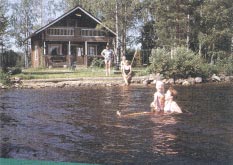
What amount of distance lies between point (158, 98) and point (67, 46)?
3093 millimetres

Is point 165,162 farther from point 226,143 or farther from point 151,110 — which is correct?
point 151,110

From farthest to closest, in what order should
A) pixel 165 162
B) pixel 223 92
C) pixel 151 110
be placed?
1. pixel 151 110
2. pixel 223 92
3. pixel 165 162

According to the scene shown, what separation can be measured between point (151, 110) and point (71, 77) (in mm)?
1473

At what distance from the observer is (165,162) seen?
3221mm

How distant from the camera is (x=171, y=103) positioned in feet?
14.7

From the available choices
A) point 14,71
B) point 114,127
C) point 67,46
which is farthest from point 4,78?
point 67,46

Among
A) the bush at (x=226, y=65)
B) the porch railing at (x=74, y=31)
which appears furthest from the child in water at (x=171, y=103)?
the porch railing at (x=74, y=31)

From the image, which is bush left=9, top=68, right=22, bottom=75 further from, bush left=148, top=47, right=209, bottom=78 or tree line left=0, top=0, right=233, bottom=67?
bush left=148, top=47, right=209, bottom=78

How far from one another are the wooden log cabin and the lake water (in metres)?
0.41

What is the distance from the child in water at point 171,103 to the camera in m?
4.18

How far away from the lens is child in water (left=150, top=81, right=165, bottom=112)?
4.13 meters

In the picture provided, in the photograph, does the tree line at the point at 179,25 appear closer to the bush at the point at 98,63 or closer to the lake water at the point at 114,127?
the lake water at the point at 114,127

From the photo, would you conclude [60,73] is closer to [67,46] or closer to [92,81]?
[92,81]

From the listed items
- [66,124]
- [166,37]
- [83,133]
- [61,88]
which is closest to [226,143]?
[166,37]
